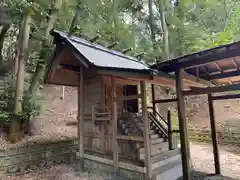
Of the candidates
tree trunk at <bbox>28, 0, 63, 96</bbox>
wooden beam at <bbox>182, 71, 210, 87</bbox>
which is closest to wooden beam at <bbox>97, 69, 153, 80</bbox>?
wooden beam at <bbox>182, 71, 210, 87</bbox>

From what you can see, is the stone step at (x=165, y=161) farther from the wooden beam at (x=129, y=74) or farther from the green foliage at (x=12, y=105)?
the green foliage at (x=12, y=105)

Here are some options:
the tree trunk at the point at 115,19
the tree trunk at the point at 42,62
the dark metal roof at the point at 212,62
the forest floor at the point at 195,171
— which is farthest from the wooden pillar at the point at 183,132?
the tree trunk at the point at 115,19

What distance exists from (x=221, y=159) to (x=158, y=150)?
130 inches

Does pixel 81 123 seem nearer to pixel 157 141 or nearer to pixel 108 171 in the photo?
pixel 108 171

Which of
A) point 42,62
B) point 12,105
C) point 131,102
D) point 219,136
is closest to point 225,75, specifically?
point 131,102

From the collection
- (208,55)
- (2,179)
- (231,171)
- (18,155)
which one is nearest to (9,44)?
(18,155)

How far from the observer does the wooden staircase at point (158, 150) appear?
4.80 m

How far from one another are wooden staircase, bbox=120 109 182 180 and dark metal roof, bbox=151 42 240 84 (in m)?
2.15

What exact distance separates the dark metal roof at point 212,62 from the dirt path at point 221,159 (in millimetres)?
2925

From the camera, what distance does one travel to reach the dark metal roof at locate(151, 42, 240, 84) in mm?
3123

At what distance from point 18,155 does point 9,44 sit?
8726mm

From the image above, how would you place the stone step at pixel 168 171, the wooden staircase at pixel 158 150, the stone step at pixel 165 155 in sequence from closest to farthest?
the stone step at pixel 168 171 → the wooden staircase at pixel 158 150 → the stone step at pixel 165 155

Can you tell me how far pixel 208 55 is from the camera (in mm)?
3275

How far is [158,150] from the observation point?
5750 millimetres
